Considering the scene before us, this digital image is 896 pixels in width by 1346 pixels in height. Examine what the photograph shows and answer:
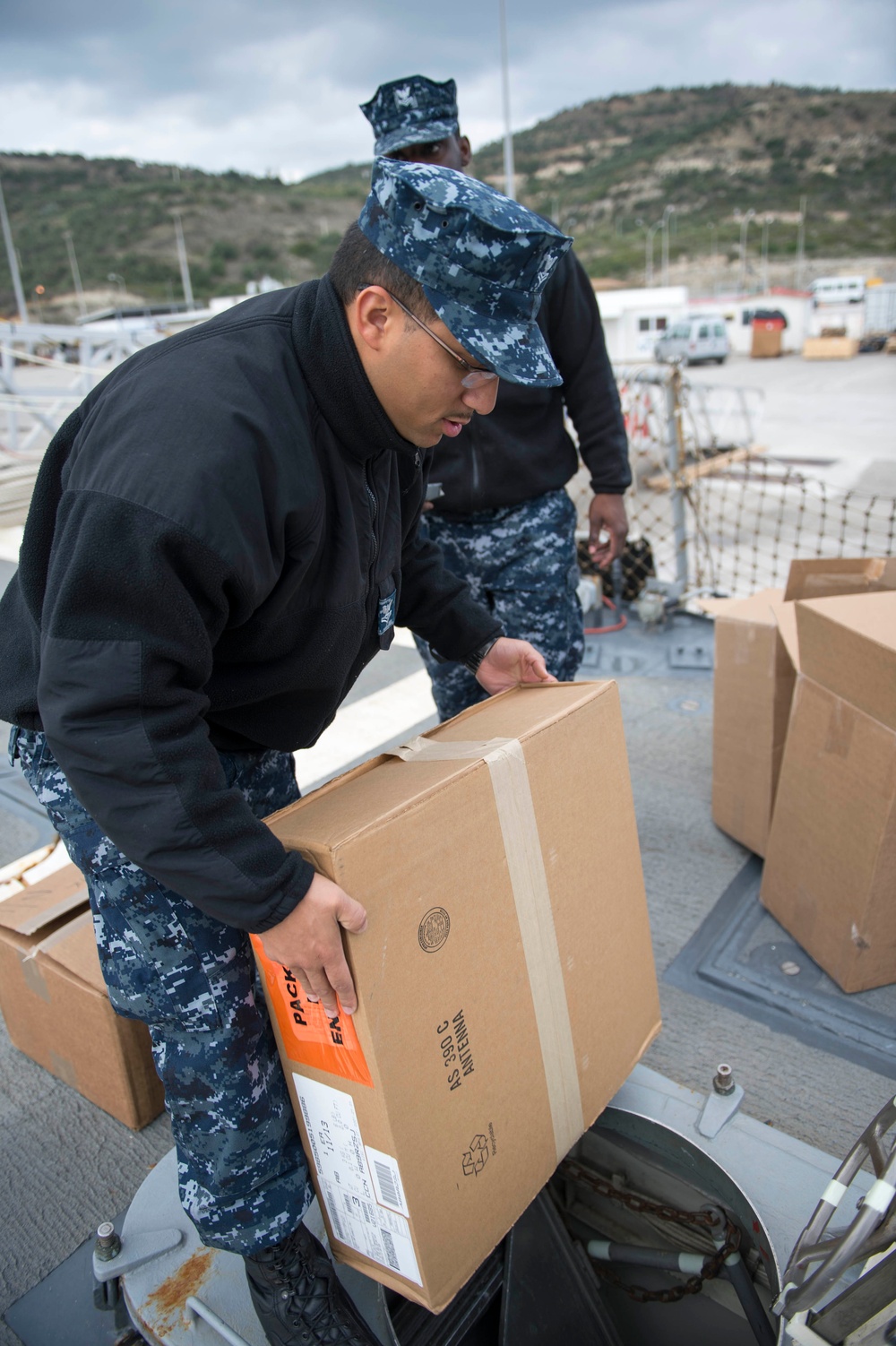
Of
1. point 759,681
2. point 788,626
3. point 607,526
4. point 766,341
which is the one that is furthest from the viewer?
point 766,341

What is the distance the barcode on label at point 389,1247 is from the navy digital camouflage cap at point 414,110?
2255 millimetres

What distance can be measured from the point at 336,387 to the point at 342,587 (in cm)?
24

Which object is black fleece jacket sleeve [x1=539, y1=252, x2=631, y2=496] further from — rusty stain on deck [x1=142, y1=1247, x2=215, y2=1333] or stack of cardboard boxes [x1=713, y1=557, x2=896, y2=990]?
rusty stain on deck [x1=142, y1=1247, x2=215, y2=1333]

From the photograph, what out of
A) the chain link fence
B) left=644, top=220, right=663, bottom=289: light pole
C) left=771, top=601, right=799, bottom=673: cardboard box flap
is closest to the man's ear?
left=771, top=601, right=799, bottom=673: cardboard box flap

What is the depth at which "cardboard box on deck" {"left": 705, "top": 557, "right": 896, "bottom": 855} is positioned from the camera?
2230 mm

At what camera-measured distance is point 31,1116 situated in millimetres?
1855

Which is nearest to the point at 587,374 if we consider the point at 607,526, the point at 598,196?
the point at 607,526

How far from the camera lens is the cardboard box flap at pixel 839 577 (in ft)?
7.16

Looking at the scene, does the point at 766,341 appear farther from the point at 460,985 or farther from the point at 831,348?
the point at 460,985

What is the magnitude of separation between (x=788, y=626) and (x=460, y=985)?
1441 mm

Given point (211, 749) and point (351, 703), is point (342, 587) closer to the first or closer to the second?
point (211, 749)

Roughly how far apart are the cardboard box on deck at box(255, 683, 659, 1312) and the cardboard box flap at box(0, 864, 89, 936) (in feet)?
2.87

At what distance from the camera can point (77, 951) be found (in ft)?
5.79

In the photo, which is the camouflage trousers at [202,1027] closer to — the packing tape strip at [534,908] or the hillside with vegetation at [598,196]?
the packing tape strip at [534,908]
